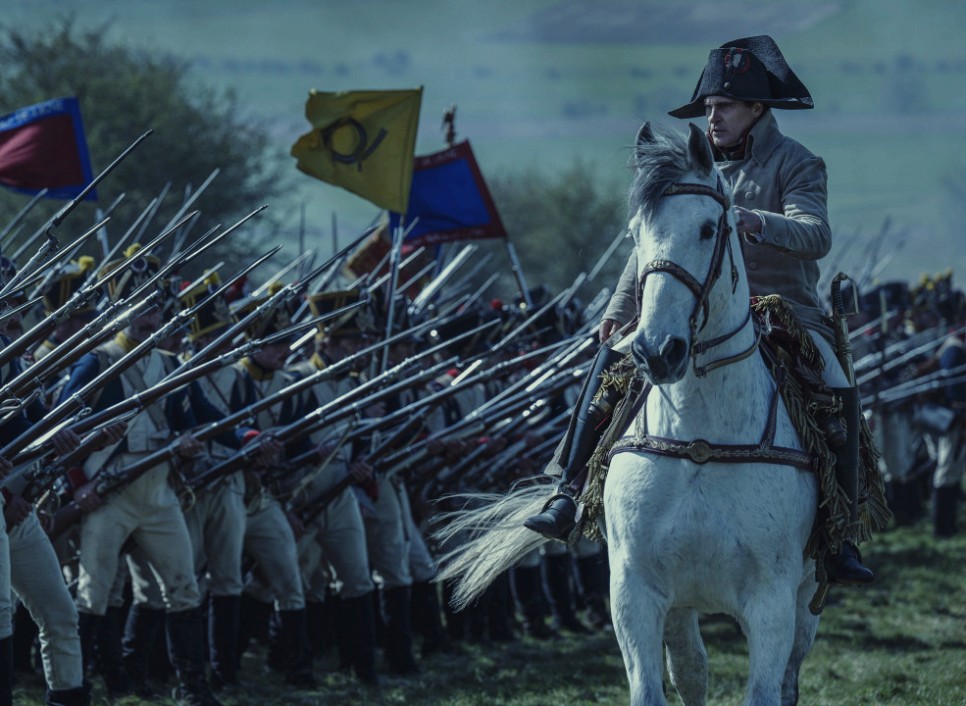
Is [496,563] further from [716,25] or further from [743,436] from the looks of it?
[716,25]

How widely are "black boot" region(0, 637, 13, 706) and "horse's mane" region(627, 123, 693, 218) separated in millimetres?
3573

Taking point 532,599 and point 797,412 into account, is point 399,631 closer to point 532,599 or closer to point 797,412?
point 532,599

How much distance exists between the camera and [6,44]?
28656 millimetres

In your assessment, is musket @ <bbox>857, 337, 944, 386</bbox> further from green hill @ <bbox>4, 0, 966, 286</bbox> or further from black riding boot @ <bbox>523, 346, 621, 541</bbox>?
green hill @ <bbox>4, 0, 966, 286</bbox>

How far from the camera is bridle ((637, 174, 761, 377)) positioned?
228 inches

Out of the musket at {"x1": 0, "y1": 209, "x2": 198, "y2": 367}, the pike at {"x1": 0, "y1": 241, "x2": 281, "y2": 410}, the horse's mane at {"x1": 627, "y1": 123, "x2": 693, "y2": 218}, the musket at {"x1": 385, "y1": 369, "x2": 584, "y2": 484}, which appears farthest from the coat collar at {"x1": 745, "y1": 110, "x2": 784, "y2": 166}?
the musket at {"x1": 385, "y1": 369, "x2": 584, "y2": 484}

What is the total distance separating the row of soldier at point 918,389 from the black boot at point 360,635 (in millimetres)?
7773

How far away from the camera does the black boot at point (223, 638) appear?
1007cm

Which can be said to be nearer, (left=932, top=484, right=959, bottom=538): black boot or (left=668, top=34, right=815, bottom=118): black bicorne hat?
(left=668, top=34, right=815, bottom=118): black bicorne hat

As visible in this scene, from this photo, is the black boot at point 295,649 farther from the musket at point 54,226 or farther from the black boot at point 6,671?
the musket at point 54,226

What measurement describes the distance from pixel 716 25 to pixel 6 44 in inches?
1234

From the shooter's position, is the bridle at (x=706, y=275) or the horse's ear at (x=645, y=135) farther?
the horse's ear at (x=645, y=135)

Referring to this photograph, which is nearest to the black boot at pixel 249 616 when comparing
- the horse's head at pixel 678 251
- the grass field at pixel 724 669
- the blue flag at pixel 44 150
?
the grass field at pixel 724 669

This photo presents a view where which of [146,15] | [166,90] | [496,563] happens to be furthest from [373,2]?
[496,563]
